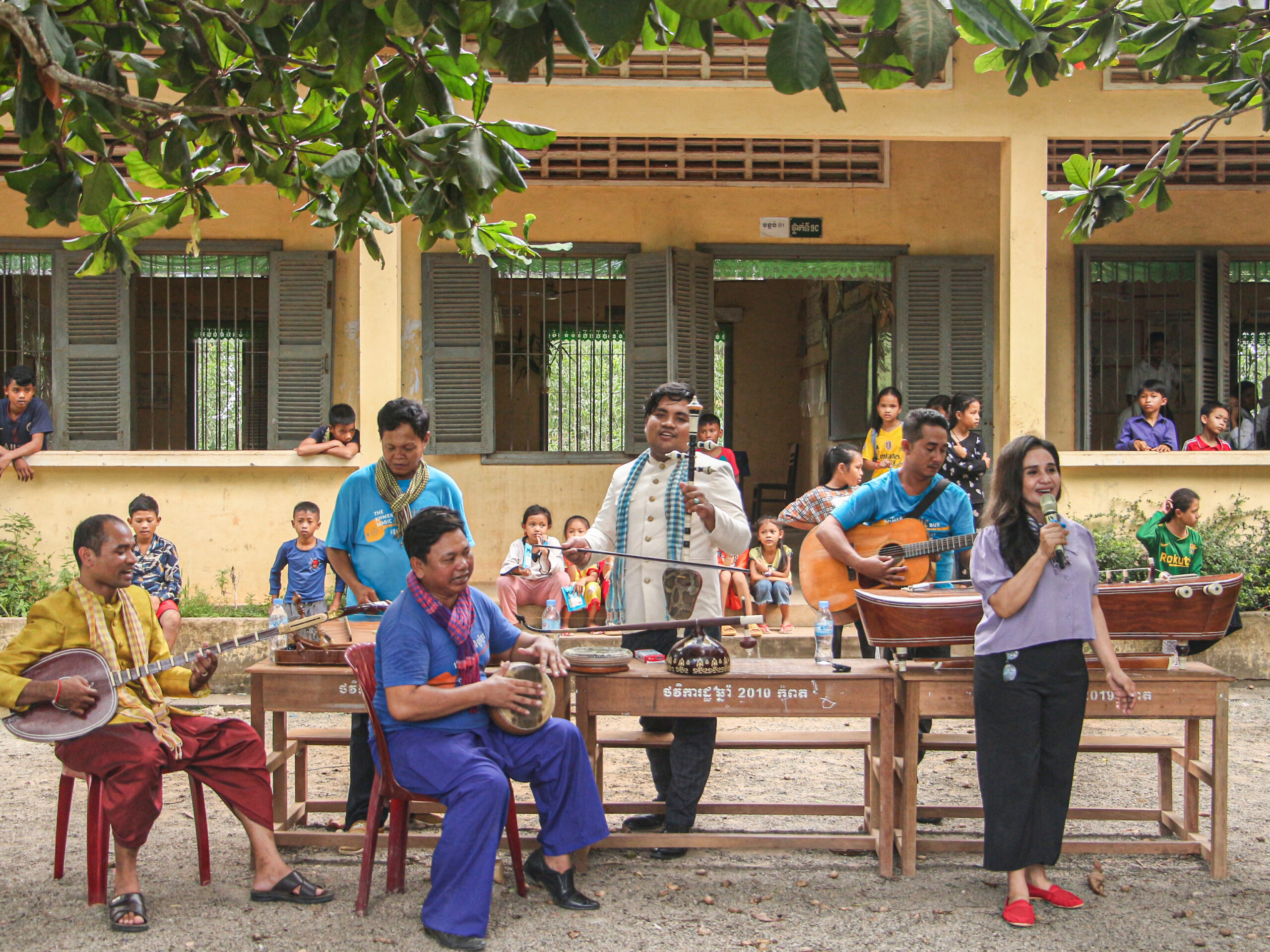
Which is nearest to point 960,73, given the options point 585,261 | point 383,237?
point 585,261

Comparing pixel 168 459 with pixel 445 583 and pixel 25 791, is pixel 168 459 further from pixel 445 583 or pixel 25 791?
pixel 445 583

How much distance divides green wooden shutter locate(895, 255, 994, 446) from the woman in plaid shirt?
2.40 meters

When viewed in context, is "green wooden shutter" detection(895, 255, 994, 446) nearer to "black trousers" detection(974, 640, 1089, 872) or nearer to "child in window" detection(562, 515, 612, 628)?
"child in window" detection(562, 515, 612, 628)

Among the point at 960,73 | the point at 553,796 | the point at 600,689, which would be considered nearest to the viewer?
the point at 553,796

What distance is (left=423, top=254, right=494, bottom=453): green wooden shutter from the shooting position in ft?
31.4

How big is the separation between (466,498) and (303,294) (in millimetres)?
2155

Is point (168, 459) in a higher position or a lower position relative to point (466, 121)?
lower

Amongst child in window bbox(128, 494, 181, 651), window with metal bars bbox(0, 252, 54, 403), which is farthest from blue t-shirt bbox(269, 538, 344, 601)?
window with metal bars bbox(0, 252, 54, 403)

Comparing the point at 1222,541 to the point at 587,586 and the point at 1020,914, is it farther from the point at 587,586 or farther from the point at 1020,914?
the point at 1020,914

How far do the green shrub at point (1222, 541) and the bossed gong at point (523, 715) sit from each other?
551 cm

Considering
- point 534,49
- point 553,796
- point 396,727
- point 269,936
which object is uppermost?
point 534,49

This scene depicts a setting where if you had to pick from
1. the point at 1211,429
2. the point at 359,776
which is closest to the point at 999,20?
the point at 359,776

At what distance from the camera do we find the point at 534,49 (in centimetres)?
260

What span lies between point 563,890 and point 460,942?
1.54ft
